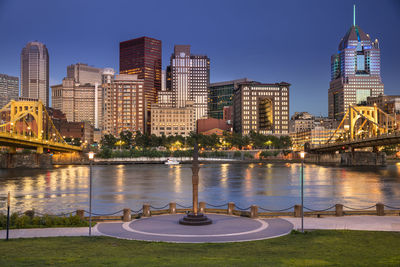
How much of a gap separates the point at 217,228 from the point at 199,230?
1214mm

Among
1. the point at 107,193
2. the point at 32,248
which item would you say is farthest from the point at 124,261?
the point at 107,193

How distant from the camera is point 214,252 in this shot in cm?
1867

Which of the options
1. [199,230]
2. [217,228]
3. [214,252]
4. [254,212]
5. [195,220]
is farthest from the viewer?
[254,212]

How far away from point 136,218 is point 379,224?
15.7 meters

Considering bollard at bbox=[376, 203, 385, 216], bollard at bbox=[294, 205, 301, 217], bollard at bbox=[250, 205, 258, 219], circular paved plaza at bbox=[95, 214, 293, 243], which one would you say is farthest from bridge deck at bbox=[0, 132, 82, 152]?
bollard at bbox=[376, 203, 385, 216]

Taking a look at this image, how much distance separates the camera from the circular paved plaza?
21922mm

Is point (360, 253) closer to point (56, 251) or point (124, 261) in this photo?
point (124, 261)

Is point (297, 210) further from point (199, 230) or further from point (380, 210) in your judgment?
point (199, 230)

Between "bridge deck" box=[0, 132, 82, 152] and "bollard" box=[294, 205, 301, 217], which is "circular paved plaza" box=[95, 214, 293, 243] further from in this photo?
"bridge deck" box=[0, 132, 82, 152]

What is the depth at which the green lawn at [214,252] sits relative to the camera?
54.5 feet

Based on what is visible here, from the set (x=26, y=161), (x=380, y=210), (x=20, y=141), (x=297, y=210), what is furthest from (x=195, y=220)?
(x=26, y=161)

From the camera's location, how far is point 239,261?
55.2ft

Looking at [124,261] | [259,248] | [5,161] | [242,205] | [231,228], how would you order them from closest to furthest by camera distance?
1. [124,261]
2. [259,248]
3. [231,228]
4. [242,205]
5. [5,161]

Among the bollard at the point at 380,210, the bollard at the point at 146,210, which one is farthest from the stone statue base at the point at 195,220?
the bollard at the point at 380,210
